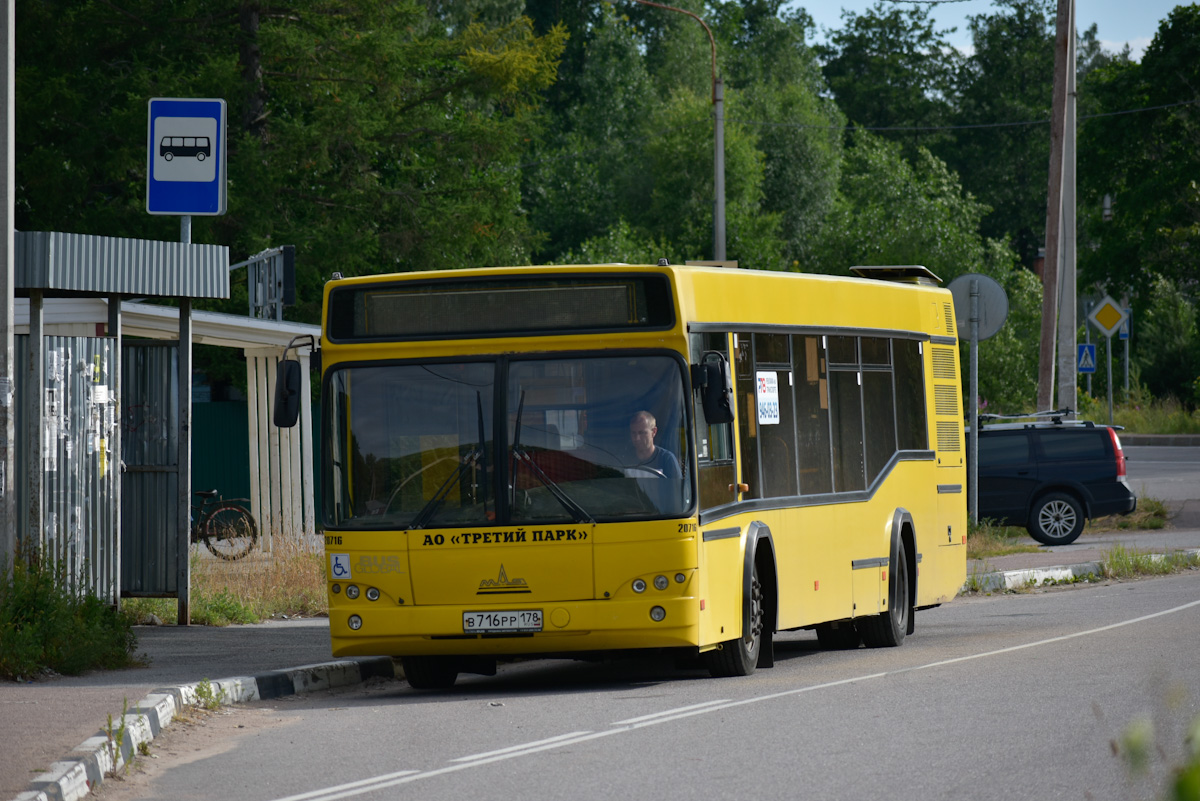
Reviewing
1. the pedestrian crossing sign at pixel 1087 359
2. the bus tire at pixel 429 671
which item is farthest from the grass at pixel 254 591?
the pedestrian crossing sign at pixel 1087 359

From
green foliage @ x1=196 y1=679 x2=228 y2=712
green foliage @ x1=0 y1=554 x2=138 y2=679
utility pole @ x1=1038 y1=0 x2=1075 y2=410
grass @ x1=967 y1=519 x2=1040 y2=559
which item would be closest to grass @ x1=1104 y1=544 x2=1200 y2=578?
grass @ x1=967 y1=519 x2=1040 y2=559

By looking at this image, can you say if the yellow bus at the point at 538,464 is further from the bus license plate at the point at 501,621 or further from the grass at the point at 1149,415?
the grass at the point at 1149,415

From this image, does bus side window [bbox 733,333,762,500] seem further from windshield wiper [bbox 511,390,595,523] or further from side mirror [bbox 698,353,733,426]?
windshield wiper [bbox 511,390,595,523]

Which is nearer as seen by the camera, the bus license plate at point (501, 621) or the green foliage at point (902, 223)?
the bus license plate at point (501, 621)

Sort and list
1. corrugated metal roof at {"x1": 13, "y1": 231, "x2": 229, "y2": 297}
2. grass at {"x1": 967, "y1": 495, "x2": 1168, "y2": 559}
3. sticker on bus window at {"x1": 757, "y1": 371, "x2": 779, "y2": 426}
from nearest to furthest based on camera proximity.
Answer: sticker on bus window at {"x1": 757, "y1": 371, "x2": 779, "y2": 426} < corrugated metal roof at {"x1": 13, "y1": 231, "x2": 229, "y2": 297} < grass at {"x1": 967, "y1": 495, "x2": 1168, "y2": 559}

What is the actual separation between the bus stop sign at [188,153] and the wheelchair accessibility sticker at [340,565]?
12.6 feet

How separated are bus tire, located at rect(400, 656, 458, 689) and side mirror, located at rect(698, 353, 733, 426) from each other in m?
2.58

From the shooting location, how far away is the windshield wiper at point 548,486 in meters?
10.6

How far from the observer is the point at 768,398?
12125 mm

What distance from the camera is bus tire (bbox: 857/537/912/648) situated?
550 inches

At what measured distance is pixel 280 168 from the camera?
29609 millimetres

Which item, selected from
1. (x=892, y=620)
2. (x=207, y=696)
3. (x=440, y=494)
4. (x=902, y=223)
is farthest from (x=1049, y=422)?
(x=902, y=223)

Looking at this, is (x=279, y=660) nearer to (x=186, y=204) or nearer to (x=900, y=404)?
(x=186, y=204)

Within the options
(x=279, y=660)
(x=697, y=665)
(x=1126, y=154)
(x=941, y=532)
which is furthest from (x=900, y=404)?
(x=1126, y=154)
